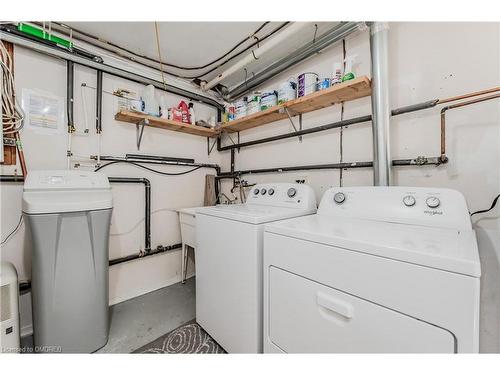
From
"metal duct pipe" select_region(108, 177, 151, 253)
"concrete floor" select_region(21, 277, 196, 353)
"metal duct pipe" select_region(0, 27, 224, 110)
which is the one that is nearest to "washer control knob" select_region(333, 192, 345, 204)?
"concrete floor" select_region(21, 277, 196, 353)

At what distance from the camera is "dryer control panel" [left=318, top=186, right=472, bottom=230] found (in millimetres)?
976

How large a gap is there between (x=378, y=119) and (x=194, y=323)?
1.97 meters

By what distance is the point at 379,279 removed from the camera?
2.35 feet

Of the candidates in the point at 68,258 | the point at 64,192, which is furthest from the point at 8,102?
the point at 68,258

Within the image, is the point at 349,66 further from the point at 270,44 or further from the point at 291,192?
the point at 291,192

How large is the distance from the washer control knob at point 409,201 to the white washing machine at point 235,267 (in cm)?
55

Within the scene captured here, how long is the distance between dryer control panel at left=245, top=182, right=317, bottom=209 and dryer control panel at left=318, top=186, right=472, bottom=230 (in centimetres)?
14

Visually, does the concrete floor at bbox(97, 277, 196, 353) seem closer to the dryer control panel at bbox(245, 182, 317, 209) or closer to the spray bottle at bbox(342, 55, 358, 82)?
the dryer control panel at bbox(245, 182, 317, 209)

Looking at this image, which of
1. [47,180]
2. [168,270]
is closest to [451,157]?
[47,180]

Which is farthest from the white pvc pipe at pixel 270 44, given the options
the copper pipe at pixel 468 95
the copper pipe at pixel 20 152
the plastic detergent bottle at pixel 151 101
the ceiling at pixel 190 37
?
the copper pipe at pixel 20 152

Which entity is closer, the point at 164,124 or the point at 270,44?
the point at 270,44

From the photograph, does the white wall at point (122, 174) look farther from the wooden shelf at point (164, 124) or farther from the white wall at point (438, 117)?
the white wall at point (438, 117)

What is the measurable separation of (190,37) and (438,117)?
186 cm
